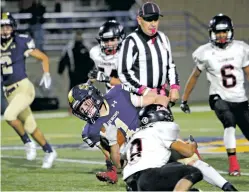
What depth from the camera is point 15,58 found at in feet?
40.1

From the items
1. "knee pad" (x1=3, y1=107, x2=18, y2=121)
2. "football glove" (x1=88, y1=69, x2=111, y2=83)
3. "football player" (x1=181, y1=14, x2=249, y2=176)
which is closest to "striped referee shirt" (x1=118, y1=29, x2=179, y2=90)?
"football player" (x1=181, y1=14, x2=249, y2=176)

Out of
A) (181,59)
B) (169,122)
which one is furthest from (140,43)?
(181,59)

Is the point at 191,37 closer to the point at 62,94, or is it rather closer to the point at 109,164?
the point at 62,94

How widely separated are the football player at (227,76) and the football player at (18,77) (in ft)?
7.65

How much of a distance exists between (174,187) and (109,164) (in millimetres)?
3333

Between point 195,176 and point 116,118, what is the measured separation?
161 cm

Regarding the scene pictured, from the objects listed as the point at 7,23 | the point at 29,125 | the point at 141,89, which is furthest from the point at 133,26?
the point at 141,89

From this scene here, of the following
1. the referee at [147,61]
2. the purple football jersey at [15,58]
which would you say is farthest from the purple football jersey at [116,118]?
the purple football jersey at [15,58]

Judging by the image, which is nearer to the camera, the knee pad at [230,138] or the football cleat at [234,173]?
the football cleat at [234,173]

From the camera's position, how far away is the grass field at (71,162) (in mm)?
9844

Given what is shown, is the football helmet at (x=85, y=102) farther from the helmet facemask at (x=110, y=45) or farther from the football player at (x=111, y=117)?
the helmet facemask at (x=110, y=45)

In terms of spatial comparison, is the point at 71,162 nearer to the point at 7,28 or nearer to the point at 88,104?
the point at 7,28

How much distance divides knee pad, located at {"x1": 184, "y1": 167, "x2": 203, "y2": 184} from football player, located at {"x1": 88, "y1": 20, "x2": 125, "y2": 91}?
3.71 m

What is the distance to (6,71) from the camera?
1223 cm
